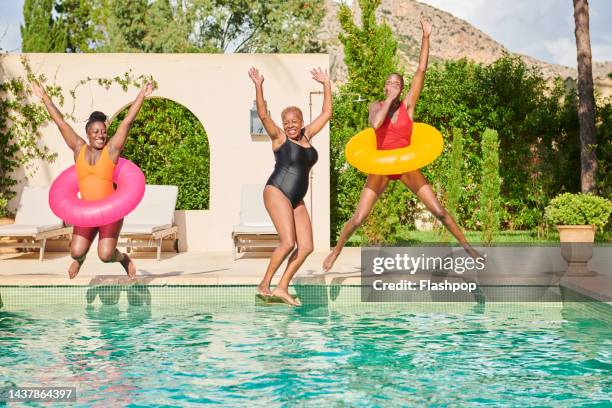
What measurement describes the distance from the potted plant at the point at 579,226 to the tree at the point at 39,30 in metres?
26.1

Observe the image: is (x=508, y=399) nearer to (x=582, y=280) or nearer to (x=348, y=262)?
(x=582, y=280)

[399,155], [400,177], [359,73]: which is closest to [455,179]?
[359,73]

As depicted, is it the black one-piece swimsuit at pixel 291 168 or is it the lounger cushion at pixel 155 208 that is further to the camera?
the lounger cushion at pixel 155 208

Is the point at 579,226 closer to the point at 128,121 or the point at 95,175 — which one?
the point at 128,121

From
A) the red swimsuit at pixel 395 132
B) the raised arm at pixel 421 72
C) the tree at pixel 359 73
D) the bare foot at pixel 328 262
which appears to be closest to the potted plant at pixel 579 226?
the red swimsuit at pixel 395 132

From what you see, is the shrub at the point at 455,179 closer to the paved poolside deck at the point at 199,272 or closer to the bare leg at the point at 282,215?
the paved poolside deck at the point at 199,272

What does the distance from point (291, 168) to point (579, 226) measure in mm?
3258

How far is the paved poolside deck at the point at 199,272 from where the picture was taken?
788 cm

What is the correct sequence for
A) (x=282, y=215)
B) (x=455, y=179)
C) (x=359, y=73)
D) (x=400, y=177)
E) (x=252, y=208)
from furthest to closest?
(x=359, y=73), (x=455, y=179), (x=252, y=208), (x=400, y=177), (x=282, y=215)

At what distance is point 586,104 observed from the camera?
13.3 metres

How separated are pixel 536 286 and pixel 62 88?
7.63 metres

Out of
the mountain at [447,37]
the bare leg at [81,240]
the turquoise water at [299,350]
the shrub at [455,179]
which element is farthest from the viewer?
the mountain at [447,37]

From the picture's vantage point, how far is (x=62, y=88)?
1202 cm

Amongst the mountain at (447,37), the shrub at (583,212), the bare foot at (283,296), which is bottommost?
the bare foot at (283,296)
